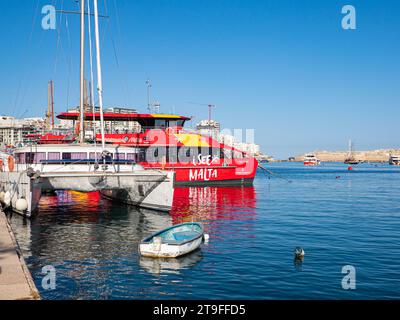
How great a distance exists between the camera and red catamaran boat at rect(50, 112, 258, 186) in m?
47.6

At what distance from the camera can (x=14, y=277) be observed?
1118 centimetres

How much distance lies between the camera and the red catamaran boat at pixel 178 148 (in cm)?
4759

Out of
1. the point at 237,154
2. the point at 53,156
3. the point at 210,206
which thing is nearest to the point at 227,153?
the point at 237,154

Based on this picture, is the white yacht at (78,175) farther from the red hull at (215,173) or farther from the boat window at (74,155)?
the red hull at (215,173)

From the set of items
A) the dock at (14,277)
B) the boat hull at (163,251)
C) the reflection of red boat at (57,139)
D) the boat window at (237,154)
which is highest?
the reflection of red boat at (57,139)

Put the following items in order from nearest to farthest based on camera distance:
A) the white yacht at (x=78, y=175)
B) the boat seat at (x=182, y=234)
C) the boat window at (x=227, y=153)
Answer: the boat seat at (x=182, y=234), the white yacht at (x=78, y=175), the boat window at (x=227, y=153)

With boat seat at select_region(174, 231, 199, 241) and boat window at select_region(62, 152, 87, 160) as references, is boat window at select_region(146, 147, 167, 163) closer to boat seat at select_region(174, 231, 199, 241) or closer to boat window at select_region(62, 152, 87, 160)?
boat window at select_region(62, 152, 87, 160)

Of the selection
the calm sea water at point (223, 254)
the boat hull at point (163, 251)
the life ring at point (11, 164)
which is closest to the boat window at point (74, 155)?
the calm sea water at point (223, 254)

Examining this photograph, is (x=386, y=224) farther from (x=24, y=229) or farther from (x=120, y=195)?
(x=24, y=229)

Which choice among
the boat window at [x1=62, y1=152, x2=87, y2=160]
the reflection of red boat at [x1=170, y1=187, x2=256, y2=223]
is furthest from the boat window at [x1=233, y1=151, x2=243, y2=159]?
the boat window at [x1=62, y1=152, x2=87, y2=160]

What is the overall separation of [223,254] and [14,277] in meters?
8.71

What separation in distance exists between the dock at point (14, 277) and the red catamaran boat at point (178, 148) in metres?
32.4

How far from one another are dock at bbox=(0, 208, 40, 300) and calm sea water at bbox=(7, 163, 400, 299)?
1.02m

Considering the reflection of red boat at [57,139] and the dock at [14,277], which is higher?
the reflection of red boat at [57,139]
